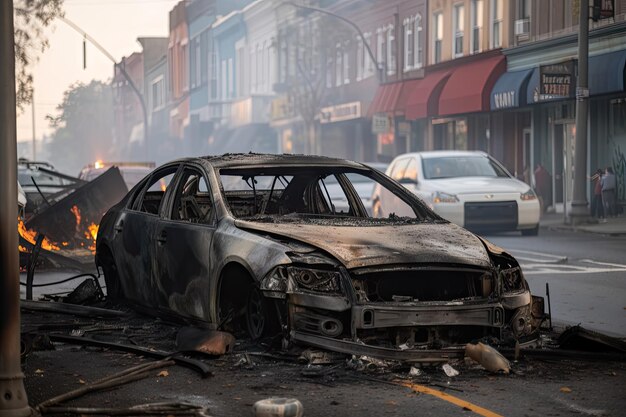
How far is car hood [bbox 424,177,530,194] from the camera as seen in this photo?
24.6 metres

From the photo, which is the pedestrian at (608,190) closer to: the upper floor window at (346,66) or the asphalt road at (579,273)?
the asphalt road at (579,273)

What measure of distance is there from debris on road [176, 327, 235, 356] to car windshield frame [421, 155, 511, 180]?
654 inches

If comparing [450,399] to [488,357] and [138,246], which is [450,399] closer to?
[488,357]

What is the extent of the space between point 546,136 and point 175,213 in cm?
3039

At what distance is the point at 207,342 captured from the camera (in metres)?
8.80

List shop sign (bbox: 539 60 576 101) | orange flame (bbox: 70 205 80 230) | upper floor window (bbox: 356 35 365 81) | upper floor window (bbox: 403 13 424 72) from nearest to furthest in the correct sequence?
orange flame (bbox: 70 205 80 230), shop sign (bbox: 539 60 576 101), upper floor window (bbox: 403 13 424 72), upper floor window (bbox: 356 35 365 81)

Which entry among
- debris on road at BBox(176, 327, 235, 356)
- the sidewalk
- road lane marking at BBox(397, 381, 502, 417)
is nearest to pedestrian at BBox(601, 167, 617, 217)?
the sidewalk

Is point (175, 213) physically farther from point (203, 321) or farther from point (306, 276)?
point (306, 276)

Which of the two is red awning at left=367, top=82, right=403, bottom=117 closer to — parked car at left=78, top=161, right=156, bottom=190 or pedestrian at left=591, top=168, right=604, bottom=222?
parked car at left=78, top=161, right=156, bottom=190

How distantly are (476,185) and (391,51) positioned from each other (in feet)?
96.7

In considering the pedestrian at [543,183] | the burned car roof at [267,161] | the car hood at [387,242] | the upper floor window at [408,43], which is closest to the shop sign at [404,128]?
the upper floor window at [408,43]

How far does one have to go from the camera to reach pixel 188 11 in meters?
97.3

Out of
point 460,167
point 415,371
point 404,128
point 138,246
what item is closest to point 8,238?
point 415,371

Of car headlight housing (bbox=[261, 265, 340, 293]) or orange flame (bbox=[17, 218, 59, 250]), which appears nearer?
car headlight housing (bbox=[261, 265, 340, 293])
